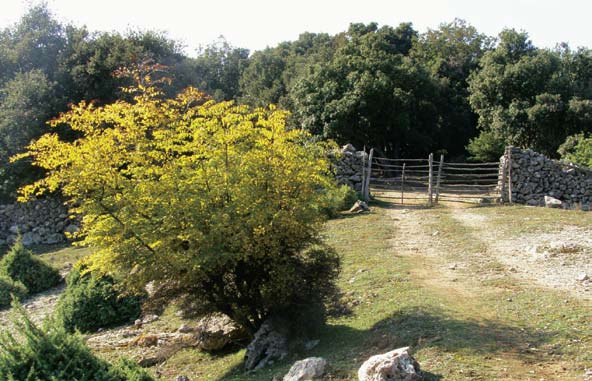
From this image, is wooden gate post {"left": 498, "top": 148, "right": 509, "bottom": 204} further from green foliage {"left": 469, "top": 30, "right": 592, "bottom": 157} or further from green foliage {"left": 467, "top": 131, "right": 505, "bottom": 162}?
green foliage {"left": 467, "top": 131, "right": 505, "bottom": 162}

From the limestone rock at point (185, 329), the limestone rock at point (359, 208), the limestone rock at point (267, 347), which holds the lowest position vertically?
the limestone rock at point (185, 329)

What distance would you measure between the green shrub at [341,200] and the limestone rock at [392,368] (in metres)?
10.9

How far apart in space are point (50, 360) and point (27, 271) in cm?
1022

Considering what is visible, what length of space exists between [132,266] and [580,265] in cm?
744

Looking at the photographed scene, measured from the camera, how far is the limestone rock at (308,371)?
6495 millimetres

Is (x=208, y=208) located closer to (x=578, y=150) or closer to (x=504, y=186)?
(x=504, y=186)

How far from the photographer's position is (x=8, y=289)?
1361 cm

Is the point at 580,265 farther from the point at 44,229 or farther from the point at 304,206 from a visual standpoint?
the point at 44,229

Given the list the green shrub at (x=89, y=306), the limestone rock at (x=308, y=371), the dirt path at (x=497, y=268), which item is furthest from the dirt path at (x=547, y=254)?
the green shrub at (x=89, y=306)

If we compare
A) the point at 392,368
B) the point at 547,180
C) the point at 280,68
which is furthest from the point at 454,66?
the point at 392,368

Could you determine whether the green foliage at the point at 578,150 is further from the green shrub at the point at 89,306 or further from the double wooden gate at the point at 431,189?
the green shrub at the point at 89,306

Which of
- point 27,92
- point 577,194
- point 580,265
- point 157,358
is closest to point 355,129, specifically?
point 577,194

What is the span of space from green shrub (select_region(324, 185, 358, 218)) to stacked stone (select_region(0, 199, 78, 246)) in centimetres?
907

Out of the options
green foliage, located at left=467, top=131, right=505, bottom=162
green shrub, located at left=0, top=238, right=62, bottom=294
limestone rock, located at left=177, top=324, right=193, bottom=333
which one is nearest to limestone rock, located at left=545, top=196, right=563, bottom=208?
green foliage, located at left=467, top=131, right=505, bottom=162
